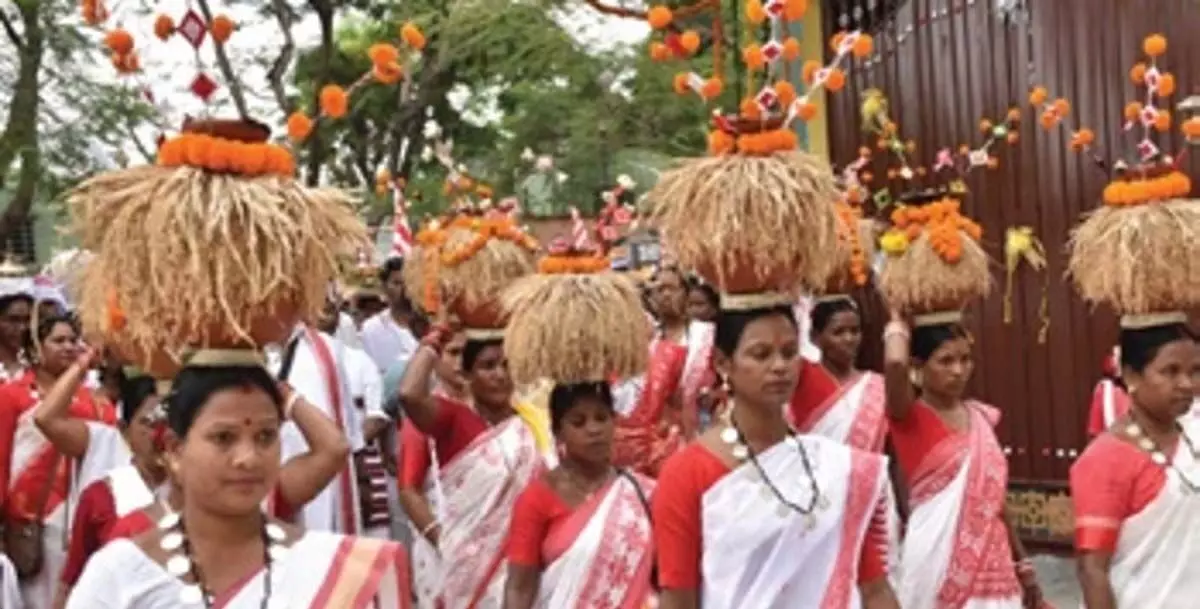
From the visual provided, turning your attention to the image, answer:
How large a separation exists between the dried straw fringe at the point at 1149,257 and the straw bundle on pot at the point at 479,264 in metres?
2.47

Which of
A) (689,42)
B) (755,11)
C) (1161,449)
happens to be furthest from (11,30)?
(1161,449)

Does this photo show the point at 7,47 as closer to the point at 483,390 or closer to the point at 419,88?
the point at 419,88

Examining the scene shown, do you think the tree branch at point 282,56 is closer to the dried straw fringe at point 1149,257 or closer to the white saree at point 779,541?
the dried straw fringe at point 1149,257

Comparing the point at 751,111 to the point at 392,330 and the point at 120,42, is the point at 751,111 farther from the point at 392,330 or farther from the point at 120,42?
the point at 392,330

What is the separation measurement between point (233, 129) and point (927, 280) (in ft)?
12.9

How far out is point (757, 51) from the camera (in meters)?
5.65

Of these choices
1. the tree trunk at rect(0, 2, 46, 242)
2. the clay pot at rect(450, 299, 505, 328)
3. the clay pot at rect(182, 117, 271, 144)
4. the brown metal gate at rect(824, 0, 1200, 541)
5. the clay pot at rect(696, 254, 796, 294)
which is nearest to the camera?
the clay pot at rect(182, 117, 271, 144)

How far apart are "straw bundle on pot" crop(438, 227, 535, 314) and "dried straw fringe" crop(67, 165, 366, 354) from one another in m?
3.47

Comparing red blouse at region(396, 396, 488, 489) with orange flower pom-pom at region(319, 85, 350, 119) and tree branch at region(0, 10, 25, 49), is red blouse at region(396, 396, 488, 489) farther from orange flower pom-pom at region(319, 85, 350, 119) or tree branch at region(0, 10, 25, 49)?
tree branch at region(0, 10, 25, 49)

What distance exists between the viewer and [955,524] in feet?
24.1

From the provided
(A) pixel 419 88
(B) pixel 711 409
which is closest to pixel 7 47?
(A) pixel 419 88

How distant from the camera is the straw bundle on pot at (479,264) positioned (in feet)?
26.2

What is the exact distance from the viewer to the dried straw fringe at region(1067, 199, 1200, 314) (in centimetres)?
655

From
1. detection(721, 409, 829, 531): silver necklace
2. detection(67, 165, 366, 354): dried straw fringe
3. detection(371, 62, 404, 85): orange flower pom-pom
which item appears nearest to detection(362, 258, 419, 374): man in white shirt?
detection(721, 409, 829, 531): silver necklace
